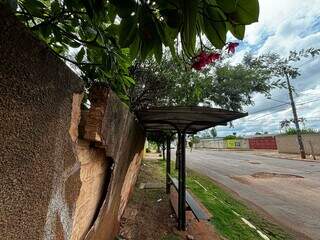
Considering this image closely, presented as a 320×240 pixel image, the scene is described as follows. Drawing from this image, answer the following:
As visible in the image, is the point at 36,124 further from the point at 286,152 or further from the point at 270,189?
the point at 286,152

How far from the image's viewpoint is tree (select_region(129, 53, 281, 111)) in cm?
838

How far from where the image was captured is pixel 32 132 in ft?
3.03

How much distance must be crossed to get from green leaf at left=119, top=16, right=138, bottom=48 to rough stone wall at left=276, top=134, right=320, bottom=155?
101 ft

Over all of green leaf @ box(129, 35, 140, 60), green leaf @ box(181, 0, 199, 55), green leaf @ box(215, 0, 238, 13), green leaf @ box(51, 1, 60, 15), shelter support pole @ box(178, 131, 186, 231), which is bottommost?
shelter support pole @ box(178, 131, 186, 231)

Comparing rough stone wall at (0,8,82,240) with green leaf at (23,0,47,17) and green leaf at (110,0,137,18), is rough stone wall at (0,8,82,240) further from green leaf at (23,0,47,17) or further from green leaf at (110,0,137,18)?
green leaf at (23,0,47,17)

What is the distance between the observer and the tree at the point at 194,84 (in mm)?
8375

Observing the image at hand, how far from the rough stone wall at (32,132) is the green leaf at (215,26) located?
0.53 metres

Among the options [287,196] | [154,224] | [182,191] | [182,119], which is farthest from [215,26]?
[287,196]

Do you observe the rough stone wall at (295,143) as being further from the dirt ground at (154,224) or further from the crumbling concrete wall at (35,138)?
the crumbling concrete wall at (35,138)

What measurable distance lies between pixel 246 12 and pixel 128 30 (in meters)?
0.39

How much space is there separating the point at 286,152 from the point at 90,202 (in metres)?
34.9

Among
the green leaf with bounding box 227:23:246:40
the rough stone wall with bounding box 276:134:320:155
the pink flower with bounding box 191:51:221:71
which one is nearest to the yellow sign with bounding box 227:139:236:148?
the rough stone wall with bounding box 276:134:320:155

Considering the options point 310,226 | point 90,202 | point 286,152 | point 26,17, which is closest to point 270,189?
point 310,226

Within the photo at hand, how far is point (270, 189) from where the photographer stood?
10.4m
